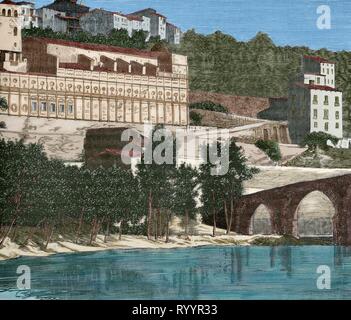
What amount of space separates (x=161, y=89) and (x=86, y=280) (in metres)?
2.41

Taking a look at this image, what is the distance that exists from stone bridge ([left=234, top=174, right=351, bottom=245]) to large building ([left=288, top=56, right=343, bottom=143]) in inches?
23.0

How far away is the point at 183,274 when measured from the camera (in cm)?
1061

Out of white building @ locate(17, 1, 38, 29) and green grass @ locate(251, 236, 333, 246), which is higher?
white building @ locate(17, 1, 38, 29)

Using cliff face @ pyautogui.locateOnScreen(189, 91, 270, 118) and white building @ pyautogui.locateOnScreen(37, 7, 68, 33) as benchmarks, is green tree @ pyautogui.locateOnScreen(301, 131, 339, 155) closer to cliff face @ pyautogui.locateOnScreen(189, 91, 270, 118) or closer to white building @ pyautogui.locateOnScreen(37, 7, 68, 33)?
cliff face @ pyautogui.locateOnScreen(189, 91, 270, 118)

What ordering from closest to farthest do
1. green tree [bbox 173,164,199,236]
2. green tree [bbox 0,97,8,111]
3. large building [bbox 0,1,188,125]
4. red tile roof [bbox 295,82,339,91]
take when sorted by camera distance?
green tree [bbox 0,97,8,111] → large building [bbox 0,1,188,125] → green tree [bbox 173,164,199,236] → red tile roof [bbox 295,82,339,91]

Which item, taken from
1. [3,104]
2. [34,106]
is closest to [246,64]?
[34,106]

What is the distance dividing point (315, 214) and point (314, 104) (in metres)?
1.32

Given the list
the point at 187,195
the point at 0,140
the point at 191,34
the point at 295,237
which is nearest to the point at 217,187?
the point at 187,195

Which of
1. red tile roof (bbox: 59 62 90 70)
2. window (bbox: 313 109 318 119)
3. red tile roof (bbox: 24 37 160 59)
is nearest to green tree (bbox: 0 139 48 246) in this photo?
red tile roof (bbox: 59 62 90 70)

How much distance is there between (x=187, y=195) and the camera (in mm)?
11000

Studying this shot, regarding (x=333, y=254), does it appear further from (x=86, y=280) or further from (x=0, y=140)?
(x=0, y=140)

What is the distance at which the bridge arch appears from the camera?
437 inches

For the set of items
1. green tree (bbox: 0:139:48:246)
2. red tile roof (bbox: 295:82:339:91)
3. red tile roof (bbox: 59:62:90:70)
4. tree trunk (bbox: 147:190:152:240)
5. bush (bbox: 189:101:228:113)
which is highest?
red tile roof (bbox: 59:62:90:70)

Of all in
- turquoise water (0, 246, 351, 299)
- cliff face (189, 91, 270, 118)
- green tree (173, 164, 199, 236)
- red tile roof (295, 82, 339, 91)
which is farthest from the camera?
red tile roof (295, 82, 339, 91)
